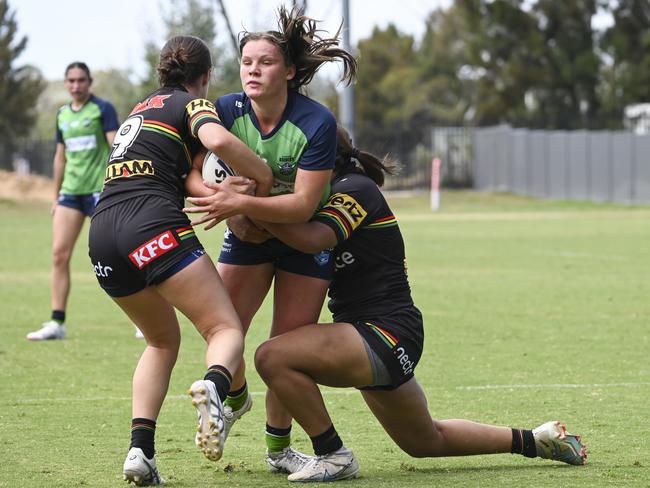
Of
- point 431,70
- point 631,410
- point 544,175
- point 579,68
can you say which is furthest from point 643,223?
point 431,70

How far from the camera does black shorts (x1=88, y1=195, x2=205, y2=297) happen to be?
18.0 feet

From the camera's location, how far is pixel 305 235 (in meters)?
5.67

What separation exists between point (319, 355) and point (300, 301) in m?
0.37

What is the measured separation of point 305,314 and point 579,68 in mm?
51285

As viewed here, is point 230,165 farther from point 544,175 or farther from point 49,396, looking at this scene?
point 544,175

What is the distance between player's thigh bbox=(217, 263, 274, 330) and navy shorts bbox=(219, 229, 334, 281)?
0.03 m

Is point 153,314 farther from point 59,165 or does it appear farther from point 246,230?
point 59,165

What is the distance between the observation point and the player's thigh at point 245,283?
6.15 meters

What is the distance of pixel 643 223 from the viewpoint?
28594 millimetres

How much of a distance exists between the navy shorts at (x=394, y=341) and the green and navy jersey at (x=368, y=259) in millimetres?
53

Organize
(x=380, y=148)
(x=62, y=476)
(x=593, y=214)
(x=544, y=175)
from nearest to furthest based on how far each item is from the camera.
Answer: (x=62, y=476)
(x=593, y=214)
(x=544, y=175)
(x=380, y=148)

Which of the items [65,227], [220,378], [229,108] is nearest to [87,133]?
[65,227]

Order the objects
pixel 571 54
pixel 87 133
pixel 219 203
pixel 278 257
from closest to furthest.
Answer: pixel 219 203
pixel 278 257
pixel 87 133
pixel 571 54

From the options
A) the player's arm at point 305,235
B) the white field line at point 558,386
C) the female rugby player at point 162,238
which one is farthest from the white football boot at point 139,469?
the white field line at point 558,386
